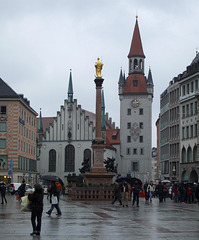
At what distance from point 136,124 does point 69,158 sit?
18196 mm

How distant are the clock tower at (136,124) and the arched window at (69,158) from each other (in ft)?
47.8

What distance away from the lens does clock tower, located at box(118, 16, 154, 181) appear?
11600 centimetres

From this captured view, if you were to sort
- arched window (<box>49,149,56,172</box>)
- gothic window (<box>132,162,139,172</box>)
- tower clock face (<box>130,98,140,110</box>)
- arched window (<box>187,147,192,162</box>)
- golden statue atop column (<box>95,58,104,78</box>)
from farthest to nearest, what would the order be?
tower clock face (<box>130,98,140,110</box>)
gothic window (<box>132,162,139,172</box>)
arched window (<box>49,149,56,172</box>)
arched window (<box>187,147,192,162</box>)
golden statue atop column (<box>95,58,104,78</box>)

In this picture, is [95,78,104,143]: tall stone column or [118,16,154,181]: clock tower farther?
[118,16,154,181]: clock tower

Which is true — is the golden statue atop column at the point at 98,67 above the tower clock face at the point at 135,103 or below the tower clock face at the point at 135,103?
below

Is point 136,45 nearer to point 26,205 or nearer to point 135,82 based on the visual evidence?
point 135,82

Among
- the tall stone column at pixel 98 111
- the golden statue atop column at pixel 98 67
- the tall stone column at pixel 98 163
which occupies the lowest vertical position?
the tall stone column at pixel 98 163

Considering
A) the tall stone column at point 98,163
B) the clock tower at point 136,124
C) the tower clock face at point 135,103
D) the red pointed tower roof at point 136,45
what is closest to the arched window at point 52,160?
the clock tower at point 136,124

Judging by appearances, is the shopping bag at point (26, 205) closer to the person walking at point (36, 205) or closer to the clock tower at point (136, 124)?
the person walking at point (36, 205)

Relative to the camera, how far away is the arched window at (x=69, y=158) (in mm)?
105750

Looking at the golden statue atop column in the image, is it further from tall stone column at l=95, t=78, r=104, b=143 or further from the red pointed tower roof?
the red pointed tower roof

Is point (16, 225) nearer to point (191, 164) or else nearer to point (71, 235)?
point (71, 235)

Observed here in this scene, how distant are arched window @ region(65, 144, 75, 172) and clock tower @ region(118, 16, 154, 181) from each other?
14580 mm

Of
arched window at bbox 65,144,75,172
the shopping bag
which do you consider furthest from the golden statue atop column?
arched window at bbox 65,144,75,172
